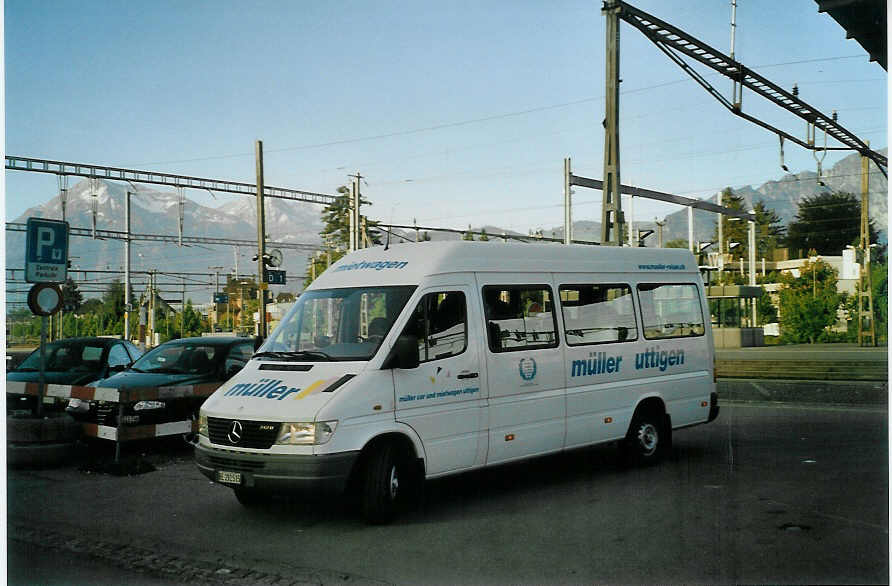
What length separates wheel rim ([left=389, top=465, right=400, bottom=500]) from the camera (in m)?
6.89

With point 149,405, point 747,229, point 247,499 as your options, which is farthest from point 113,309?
point 747,229

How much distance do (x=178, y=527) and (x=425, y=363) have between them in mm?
→ 2316

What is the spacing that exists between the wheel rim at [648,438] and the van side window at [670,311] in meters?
0.92

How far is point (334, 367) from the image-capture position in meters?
6.99

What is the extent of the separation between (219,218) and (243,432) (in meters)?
14.9

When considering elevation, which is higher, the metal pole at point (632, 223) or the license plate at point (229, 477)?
the metal pole at point (632, 223)

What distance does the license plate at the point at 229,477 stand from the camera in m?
6.83

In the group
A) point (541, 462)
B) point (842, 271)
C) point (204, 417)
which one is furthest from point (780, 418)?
point (204, 417)

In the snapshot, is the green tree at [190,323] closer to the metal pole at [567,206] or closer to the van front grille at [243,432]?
the metal pole at [567,206]

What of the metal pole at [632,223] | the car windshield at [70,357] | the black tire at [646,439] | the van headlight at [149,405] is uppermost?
the metal pole at [632,223]

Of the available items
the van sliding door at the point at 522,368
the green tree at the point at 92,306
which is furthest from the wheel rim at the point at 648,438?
the green tree at the point at 92,306

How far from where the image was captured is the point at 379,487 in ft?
22.2

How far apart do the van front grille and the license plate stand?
211 mm

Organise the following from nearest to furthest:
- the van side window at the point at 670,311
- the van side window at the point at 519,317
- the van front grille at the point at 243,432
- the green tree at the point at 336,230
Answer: the van front grille at the point at 243,432, the van side window at the point at 519,317, the van side window at the point at 670,311, the green tree at the point at 336,230
